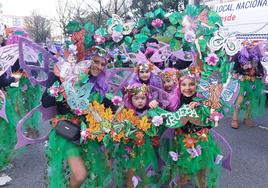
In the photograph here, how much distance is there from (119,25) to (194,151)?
1565 millimetres

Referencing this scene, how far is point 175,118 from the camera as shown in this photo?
10.8ft

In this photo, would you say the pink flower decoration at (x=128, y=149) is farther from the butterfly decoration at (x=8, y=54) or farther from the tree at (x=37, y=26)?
the tree at (x=37, y=26)

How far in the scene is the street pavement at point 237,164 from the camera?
171 inches

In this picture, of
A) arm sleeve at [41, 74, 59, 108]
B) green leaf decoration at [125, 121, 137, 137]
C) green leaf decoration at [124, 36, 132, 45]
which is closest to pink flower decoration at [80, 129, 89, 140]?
green leaf decoration at [125, 121, 137, 137]

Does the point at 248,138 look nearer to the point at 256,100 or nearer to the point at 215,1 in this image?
the point at 256,100

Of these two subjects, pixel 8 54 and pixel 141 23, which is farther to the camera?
pixel 141 23

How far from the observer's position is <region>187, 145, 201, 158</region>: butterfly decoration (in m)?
3.40

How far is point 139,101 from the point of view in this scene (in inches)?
139

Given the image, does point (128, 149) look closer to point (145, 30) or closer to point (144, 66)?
point (144, 66)

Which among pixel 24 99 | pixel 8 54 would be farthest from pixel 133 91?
pixel 24 99

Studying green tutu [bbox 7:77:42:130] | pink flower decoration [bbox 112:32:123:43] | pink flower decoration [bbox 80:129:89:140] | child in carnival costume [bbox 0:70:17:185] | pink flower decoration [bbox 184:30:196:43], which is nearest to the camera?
pink flower decoration [bbox 80:129:89:140]

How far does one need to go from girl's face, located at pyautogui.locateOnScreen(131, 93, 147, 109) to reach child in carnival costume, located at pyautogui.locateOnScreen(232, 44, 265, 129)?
358 centimetres

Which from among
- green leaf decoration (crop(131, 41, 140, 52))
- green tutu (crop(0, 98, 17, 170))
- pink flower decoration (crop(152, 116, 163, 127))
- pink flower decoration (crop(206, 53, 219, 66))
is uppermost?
green leaf decoration (crop(131, 41, 140, 52))

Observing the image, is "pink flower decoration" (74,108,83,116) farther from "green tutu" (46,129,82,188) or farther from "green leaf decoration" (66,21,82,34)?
"green leaf decoration" (66,21,82,34)
